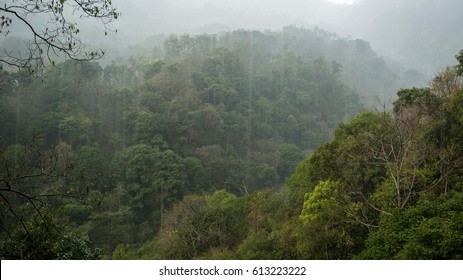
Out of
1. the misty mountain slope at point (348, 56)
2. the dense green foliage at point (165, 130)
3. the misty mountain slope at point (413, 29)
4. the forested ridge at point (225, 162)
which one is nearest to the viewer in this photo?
the forested ridge at point (225, 162)

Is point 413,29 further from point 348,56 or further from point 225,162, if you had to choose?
point 225,162

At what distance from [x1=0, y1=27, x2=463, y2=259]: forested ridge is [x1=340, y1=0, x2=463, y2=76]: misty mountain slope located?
30.2 meters

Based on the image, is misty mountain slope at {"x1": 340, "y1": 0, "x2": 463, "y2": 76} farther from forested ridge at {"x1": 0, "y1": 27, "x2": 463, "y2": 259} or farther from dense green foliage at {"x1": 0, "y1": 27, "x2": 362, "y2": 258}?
dense green foliage at {"x1": 0, "y1": 27, "x2": 362, "y2": 258}

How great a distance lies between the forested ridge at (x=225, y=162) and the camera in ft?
22.4

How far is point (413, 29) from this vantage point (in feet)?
315

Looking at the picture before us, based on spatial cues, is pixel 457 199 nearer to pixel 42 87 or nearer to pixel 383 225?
pixel 383 225

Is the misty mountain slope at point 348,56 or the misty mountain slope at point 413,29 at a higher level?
the misty mountain slope at point 413,29

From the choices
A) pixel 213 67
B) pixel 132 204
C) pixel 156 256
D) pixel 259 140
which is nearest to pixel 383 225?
pixel 156 256

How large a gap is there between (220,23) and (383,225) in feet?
295

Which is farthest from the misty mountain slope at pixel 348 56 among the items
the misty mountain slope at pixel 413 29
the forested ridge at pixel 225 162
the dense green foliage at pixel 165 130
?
the dense green foliage at pixel 165 130

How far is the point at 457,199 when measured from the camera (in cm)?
711

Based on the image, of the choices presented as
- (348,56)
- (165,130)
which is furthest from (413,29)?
(165,130)

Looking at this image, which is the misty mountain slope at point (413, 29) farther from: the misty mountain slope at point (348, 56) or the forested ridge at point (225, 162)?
the forested ridge at point (225, 162)

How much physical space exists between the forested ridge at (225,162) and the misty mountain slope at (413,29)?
99.2 feet
